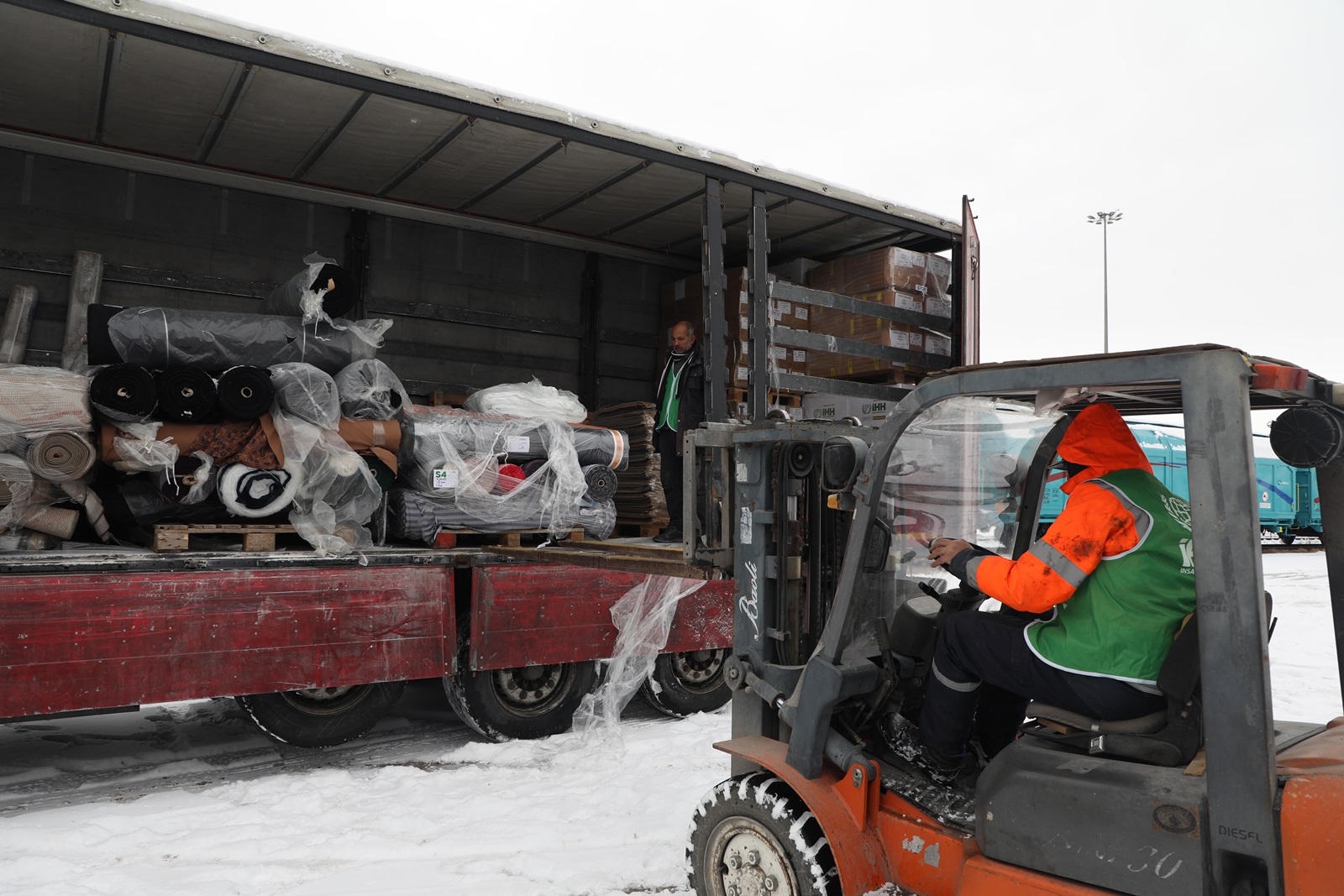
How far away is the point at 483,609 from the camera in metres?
5.27

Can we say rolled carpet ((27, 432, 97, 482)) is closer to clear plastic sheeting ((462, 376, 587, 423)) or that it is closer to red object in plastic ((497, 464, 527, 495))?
red object in plastic ((497, 464, 527, 495))

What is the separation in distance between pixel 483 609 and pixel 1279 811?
13.1 feet

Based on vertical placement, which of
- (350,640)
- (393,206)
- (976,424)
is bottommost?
(350,640)

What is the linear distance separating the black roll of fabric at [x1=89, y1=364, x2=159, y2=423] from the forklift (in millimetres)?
2923

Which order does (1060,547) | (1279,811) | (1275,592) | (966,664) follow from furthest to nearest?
(1275,592) → (966,664) → (1060,547) → (1279,811)

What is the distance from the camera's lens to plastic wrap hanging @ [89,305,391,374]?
196 inches

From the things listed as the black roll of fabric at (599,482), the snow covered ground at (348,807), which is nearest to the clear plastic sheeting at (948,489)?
the snow covered ground at (348,807)

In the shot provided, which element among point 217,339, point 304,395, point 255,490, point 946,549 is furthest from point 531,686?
point 946,549

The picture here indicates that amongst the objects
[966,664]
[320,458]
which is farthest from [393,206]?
[966,664]

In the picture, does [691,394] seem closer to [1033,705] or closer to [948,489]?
[948,489]

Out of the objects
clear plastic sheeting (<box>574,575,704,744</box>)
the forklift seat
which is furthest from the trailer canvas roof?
the forklift seat

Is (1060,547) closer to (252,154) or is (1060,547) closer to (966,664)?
(966,664)

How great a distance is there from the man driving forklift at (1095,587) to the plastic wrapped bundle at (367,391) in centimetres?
379

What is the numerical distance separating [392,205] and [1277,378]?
6835mm
